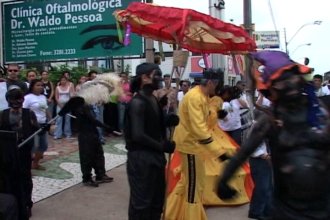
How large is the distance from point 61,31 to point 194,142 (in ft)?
32.1

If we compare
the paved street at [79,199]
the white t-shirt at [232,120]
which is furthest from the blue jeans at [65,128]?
the white t-shirt at [232,120]

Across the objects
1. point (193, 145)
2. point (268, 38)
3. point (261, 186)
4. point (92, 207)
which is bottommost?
point (92, 207)

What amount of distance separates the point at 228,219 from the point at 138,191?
209cm

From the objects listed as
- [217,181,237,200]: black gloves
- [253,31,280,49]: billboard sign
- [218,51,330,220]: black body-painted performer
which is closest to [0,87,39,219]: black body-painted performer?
[217,181,237,200]: black gloves

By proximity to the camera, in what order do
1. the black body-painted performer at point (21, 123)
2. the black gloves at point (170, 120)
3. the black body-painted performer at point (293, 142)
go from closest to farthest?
1. the black body-painted performer at point (293, 142)
2. the black gloves at point (170, 120)
3. the black body-painted performer at point (21, 123)

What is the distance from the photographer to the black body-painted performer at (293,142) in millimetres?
2846

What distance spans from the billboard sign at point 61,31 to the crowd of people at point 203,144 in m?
Answer: 4.85

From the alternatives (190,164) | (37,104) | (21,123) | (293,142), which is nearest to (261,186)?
(190,164)

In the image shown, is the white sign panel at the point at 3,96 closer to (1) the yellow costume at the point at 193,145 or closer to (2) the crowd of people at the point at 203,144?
(2) the crowd of people at the point at 203,144

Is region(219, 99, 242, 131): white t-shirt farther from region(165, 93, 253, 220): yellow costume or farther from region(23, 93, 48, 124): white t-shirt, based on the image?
region(23, 93, 48, 124): white t-shirt

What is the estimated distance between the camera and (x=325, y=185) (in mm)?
2873

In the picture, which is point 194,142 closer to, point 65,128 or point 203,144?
point 203,144

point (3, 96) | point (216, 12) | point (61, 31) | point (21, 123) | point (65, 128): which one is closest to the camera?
point (21, 123)

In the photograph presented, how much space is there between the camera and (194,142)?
5504 mm
